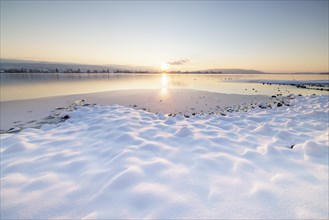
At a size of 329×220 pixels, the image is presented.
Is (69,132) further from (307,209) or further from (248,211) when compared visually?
(307,209)

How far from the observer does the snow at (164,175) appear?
85.0 inches

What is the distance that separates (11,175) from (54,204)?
4.71 ft

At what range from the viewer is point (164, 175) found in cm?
289

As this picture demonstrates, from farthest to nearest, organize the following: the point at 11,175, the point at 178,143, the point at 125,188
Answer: the point at 178,143 → the point at 11,175 → the point at 125,188

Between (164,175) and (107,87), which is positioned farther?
(107,87)

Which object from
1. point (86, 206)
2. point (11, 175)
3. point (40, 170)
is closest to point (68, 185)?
point (86, 206)

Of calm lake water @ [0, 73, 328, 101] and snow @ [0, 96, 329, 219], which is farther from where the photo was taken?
calm lake water @ [0, 73, 328, 101]

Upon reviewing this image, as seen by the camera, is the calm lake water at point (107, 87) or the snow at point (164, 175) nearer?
the snow at point (164, 175)

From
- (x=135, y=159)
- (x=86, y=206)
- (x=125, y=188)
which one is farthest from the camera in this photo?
(x=135, y=159)

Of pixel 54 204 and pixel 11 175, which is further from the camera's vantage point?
pixel 11 175

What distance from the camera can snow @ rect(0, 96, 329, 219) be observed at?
2.16m

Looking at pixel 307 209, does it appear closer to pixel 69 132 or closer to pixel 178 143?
pixel 178 143

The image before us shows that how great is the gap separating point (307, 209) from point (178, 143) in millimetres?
2759

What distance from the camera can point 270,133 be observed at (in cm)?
531
